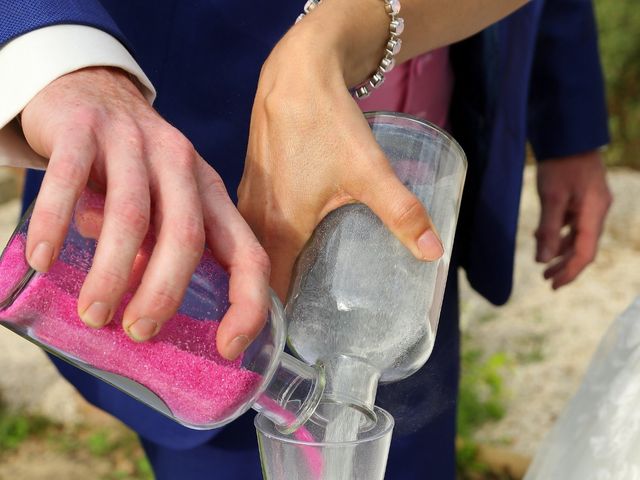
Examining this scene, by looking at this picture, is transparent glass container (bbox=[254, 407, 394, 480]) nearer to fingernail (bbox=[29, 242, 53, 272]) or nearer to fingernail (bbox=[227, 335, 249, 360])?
fingernail (bbox=[227, 335, 249, 360])

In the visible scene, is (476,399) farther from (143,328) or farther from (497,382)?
(143,328)

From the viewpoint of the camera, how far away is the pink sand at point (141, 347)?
69 centimetres

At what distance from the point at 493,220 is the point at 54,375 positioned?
1853 millimetres

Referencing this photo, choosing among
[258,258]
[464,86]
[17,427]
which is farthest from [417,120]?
[17,427]

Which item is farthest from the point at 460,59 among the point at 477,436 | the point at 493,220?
the point at 477,436

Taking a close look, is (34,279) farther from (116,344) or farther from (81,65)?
(81,65)

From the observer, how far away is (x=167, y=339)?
71 cm

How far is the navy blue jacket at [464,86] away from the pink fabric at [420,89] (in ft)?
0.17

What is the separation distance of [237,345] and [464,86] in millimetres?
937

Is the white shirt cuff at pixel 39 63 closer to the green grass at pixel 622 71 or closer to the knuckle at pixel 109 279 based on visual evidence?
the knuckle at pixel 109 279

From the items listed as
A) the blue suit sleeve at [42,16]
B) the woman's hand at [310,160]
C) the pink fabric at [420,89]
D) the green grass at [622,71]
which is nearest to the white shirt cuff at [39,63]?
the blue suit sleeve at [42,16]

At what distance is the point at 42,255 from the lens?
24.9 inches

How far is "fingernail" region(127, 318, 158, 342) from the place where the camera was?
0.65 m

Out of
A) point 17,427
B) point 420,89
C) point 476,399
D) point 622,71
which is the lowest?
point 17,427
